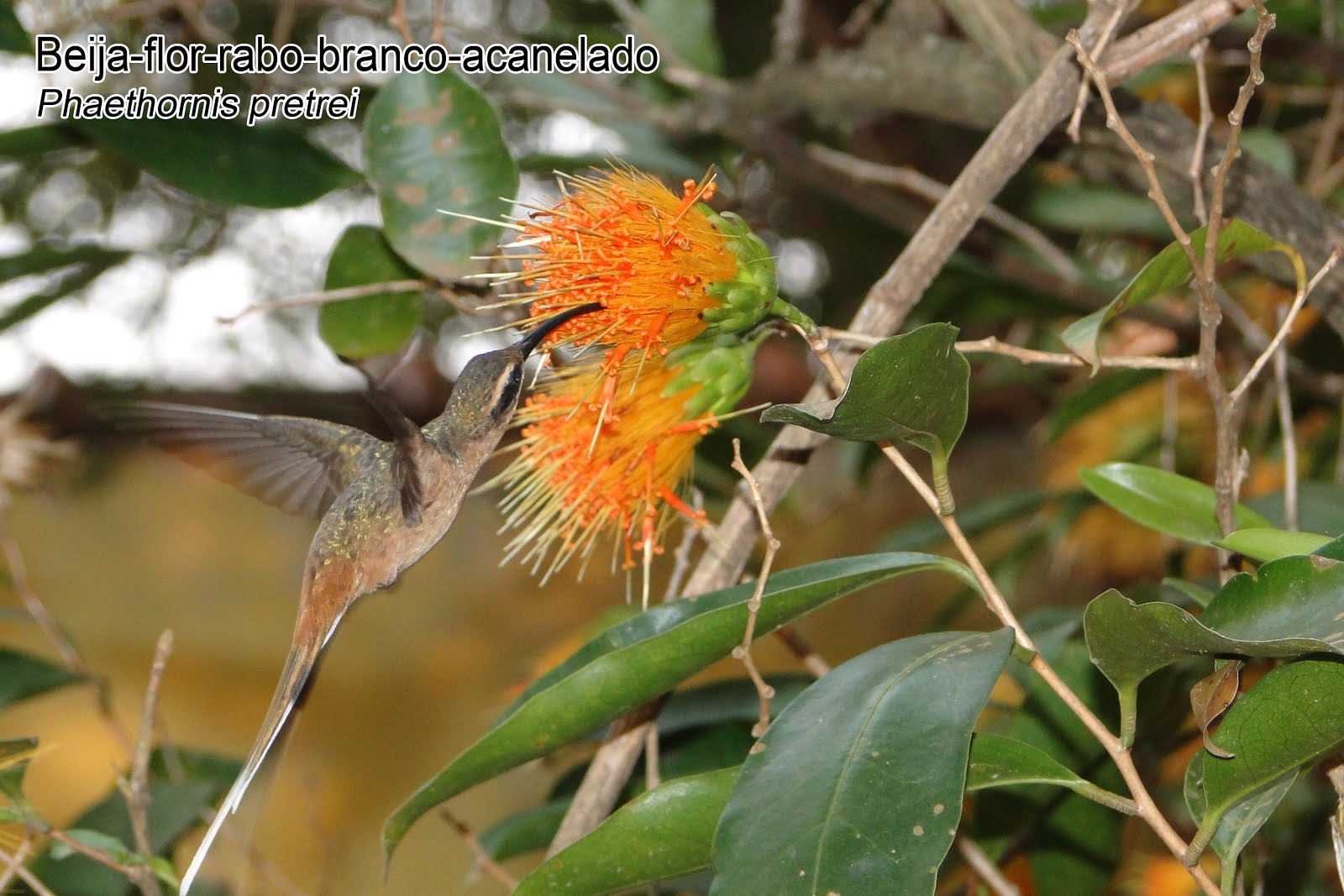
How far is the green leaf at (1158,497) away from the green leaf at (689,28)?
754 mm

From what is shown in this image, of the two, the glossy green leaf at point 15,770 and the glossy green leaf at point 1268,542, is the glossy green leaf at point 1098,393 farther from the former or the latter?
the glossy green leaf at point 15,770

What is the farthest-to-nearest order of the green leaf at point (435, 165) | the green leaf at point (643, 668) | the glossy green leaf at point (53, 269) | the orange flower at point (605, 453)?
the glossy green leaf at point (53, 269) < the green leaf at point (435, 165) < the orange flower at point (605, 453) < the green leaf at point (643, 668)

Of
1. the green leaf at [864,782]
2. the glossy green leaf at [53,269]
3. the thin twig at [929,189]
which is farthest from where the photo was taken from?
the glossy green leaf at [53,269]

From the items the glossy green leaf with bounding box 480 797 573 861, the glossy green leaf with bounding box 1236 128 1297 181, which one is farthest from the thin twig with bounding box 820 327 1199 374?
the glossy green leaf with bounding box 1236 128 1297 181

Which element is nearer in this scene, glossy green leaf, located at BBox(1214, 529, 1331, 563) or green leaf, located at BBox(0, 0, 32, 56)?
glossy green leaf, located at BBox(1214, 529, 1331, 563)

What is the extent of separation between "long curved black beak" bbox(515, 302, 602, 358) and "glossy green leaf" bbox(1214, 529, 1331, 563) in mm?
334

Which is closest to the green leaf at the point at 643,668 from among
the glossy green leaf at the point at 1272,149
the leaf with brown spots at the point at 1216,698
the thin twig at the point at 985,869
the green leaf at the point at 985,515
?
the leaf with brown spots at the point at 1216,698

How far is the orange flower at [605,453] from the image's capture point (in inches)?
24.8

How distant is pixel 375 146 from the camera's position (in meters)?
0.77

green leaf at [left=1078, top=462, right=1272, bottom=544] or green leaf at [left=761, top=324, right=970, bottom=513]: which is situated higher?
green leaf at [left=761, top=324, right=970, bottom=513]

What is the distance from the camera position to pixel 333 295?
756mm

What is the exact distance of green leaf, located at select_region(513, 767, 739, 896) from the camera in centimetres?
55

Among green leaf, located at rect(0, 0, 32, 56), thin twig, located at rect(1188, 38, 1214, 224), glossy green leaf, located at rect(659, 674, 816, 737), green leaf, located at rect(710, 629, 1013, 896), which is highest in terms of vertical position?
thin twig, located at rect(1188, 38, 1214, 224)

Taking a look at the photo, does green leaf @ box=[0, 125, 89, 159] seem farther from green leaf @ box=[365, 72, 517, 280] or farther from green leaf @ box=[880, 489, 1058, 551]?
green leaf @ box=[880, 489, 1058, 551]
